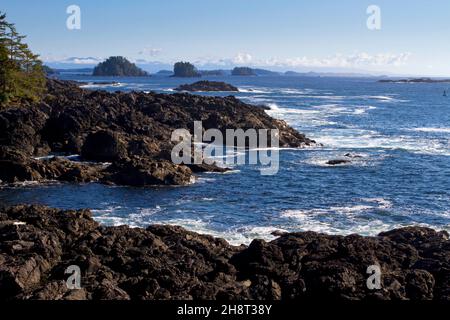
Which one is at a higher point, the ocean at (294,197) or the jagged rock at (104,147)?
the jagged rock at (104,147)

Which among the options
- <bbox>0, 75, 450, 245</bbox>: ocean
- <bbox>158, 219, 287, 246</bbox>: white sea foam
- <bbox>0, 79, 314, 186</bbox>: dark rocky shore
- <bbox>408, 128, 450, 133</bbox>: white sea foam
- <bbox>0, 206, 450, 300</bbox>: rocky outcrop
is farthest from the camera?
<bbox>408, 128, 450, 133</bbox>: white sea foam

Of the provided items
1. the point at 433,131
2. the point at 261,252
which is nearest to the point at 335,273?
the point at 261,252

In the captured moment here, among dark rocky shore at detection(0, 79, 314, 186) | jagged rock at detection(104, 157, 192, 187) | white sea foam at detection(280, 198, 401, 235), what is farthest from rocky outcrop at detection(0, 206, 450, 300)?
dark rocky shore at detection(0, 79, 314, 186)

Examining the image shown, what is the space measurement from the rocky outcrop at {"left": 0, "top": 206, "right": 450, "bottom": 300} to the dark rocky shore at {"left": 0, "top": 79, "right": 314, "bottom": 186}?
21.1 m

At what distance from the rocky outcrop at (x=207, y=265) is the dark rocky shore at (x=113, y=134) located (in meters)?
21.1

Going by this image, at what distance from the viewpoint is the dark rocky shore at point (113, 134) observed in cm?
5162

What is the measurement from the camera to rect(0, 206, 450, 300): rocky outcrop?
21.7 metres

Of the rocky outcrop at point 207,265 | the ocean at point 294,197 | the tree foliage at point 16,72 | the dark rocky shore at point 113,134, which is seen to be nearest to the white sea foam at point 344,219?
the ocean at point 294,197

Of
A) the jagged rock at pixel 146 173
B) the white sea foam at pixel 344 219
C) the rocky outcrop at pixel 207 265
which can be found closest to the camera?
the rocky outcrop at pixel 207 265

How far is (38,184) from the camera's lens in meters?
49.6

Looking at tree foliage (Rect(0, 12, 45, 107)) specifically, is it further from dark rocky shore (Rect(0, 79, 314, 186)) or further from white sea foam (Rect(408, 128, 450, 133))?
white sea foam (Rect(408, 128, 450, 133))

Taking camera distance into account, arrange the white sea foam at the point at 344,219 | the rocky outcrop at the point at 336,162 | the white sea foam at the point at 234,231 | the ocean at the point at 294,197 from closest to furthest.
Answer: the white sea foam at the point at 234,231 < the white sea foam at the point at 344,219 < the ocean at the point at 294,197 < the rocky outcrop at the point at 336,162

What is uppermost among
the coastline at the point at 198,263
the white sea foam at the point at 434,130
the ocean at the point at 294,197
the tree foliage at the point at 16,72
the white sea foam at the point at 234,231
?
the tree foliage at the point at 16,72

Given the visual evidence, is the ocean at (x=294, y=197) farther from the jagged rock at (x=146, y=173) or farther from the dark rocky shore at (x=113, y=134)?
the dark rocky shore at (x=113, y=134)
